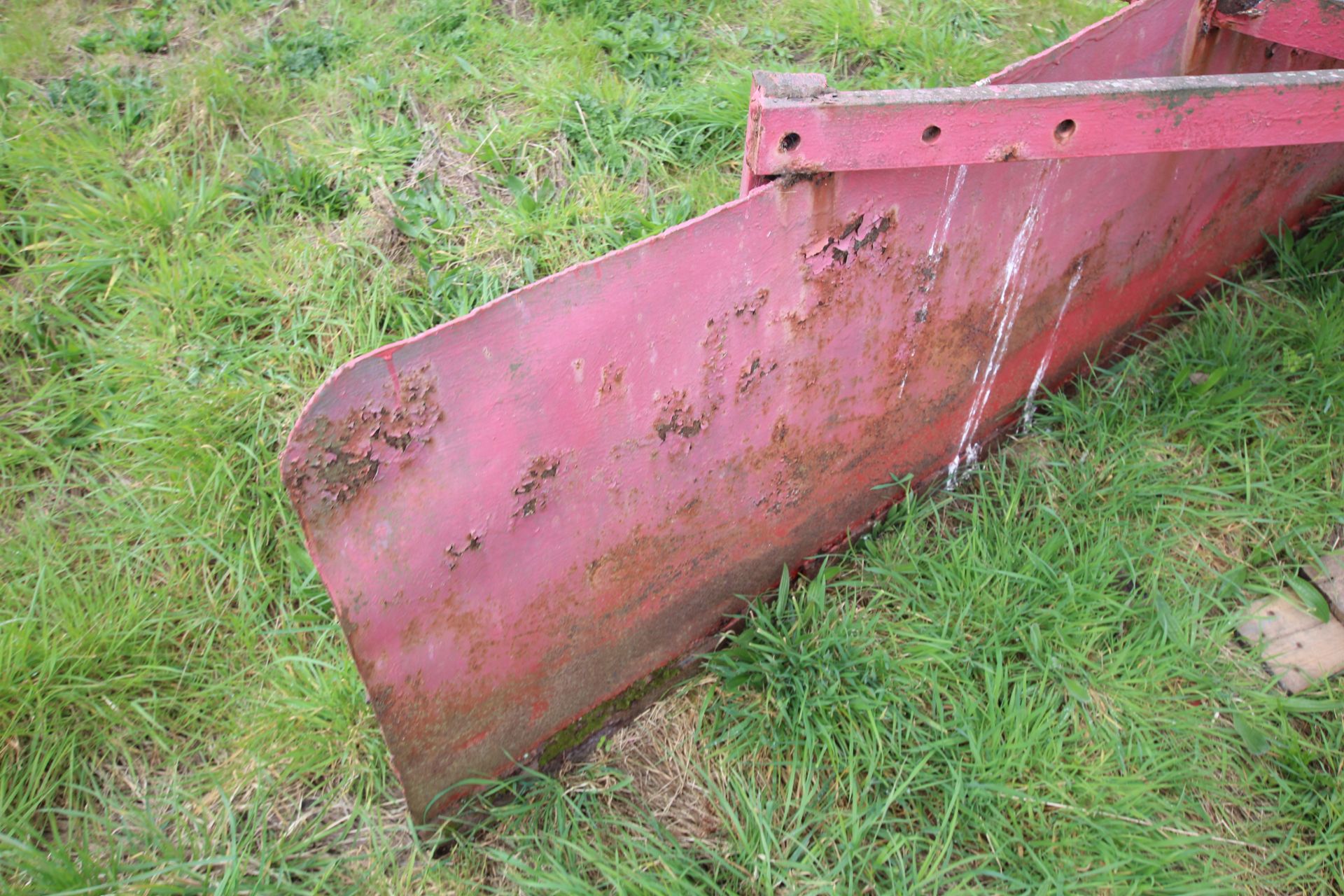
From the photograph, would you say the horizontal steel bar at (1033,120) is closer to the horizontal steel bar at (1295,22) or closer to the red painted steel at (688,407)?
the red painted steel at (688,407)

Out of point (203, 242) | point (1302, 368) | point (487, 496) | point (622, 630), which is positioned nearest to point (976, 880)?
point (622, 630)

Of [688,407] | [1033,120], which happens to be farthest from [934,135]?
[688,407]

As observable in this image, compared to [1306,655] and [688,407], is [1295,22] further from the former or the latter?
[688,407]

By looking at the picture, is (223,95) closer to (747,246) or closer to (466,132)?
(466,132)

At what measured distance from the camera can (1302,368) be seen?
2.78 meters

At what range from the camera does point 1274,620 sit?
2412 millimetres

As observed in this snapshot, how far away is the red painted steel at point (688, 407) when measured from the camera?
5.13ft

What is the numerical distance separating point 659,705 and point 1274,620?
165 cm

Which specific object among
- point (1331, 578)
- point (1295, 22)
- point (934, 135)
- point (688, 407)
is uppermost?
point (1295, 22)

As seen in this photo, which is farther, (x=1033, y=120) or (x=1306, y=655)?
(x=1306, y=655)

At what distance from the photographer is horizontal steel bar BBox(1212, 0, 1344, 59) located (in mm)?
2256

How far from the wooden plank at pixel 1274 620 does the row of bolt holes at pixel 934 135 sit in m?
1.42

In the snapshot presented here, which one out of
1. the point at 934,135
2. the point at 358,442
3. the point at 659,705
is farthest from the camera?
the point at 659,705

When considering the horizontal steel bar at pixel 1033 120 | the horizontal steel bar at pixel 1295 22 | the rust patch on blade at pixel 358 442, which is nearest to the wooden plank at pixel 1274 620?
the horizontal steel bar at pixel 1033 120
